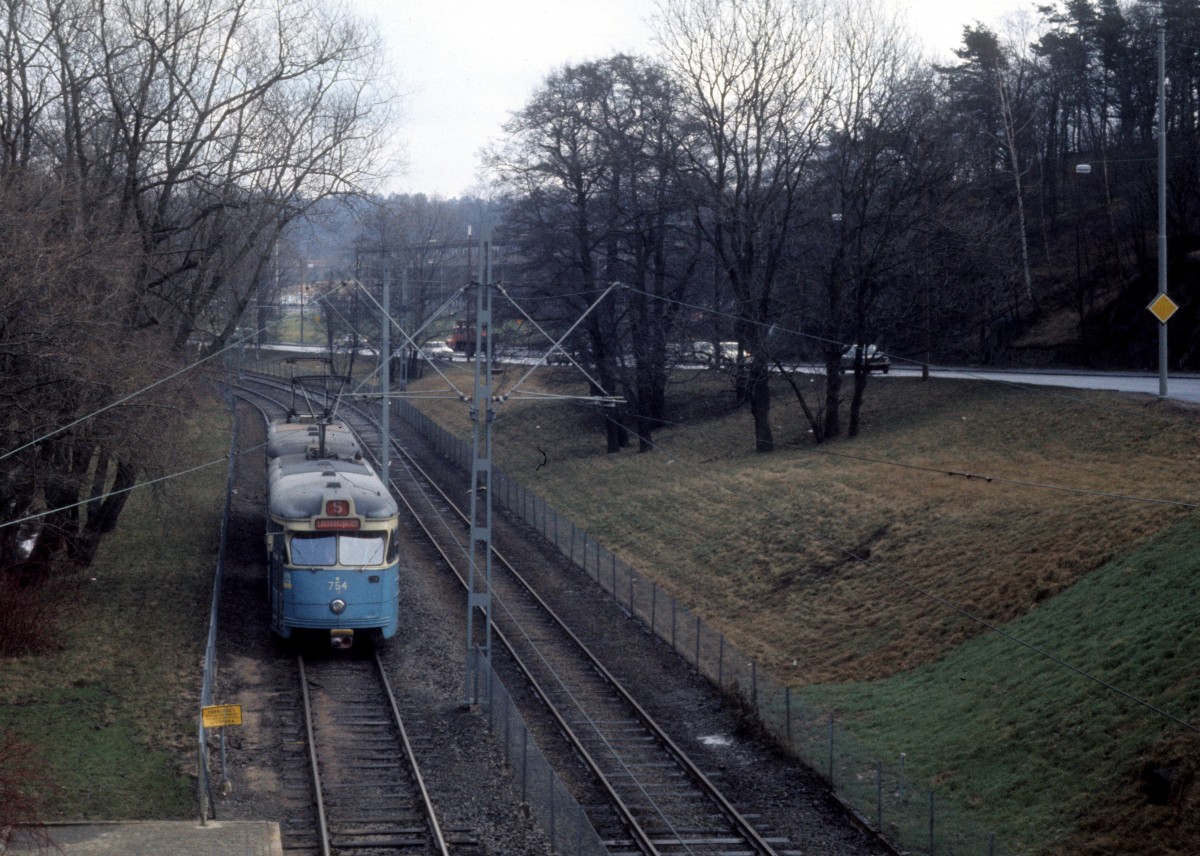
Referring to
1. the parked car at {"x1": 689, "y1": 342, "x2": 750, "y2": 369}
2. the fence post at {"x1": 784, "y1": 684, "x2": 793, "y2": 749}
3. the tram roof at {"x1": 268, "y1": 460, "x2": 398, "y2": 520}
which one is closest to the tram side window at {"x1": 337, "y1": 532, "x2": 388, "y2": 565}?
the tram roof at {"x1": 268, "y1": 460, "x2": 398, "y2": 520}

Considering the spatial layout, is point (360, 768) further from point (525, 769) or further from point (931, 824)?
point (931, 824)

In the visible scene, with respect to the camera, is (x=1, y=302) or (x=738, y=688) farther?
(x=738, y=688)

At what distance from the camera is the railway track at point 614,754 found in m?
17.1

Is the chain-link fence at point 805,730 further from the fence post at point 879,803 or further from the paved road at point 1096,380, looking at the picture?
the paved road at point 1096,380

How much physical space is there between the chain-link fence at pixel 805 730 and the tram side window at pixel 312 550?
723 cm

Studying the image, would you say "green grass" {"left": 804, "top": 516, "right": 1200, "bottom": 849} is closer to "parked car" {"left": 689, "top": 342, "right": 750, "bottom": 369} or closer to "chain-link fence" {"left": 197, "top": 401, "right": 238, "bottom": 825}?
"chain-link fence" {"left": 197, "top": 401, "right": 238, "bottom": 825}

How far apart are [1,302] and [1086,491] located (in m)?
20.0

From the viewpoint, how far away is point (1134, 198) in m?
53.1

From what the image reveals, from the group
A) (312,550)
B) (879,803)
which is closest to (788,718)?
(879,803)

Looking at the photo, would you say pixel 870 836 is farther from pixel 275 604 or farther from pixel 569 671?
pixel 275 604

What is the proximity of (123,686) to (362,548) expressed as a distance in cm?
490

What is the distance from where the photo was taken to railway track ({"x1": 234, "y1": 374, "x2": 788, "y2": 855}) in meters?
17.1

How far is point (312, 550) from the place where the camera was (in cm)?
2381

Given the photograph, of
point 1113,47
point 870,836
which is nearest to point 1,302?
point 870,836
